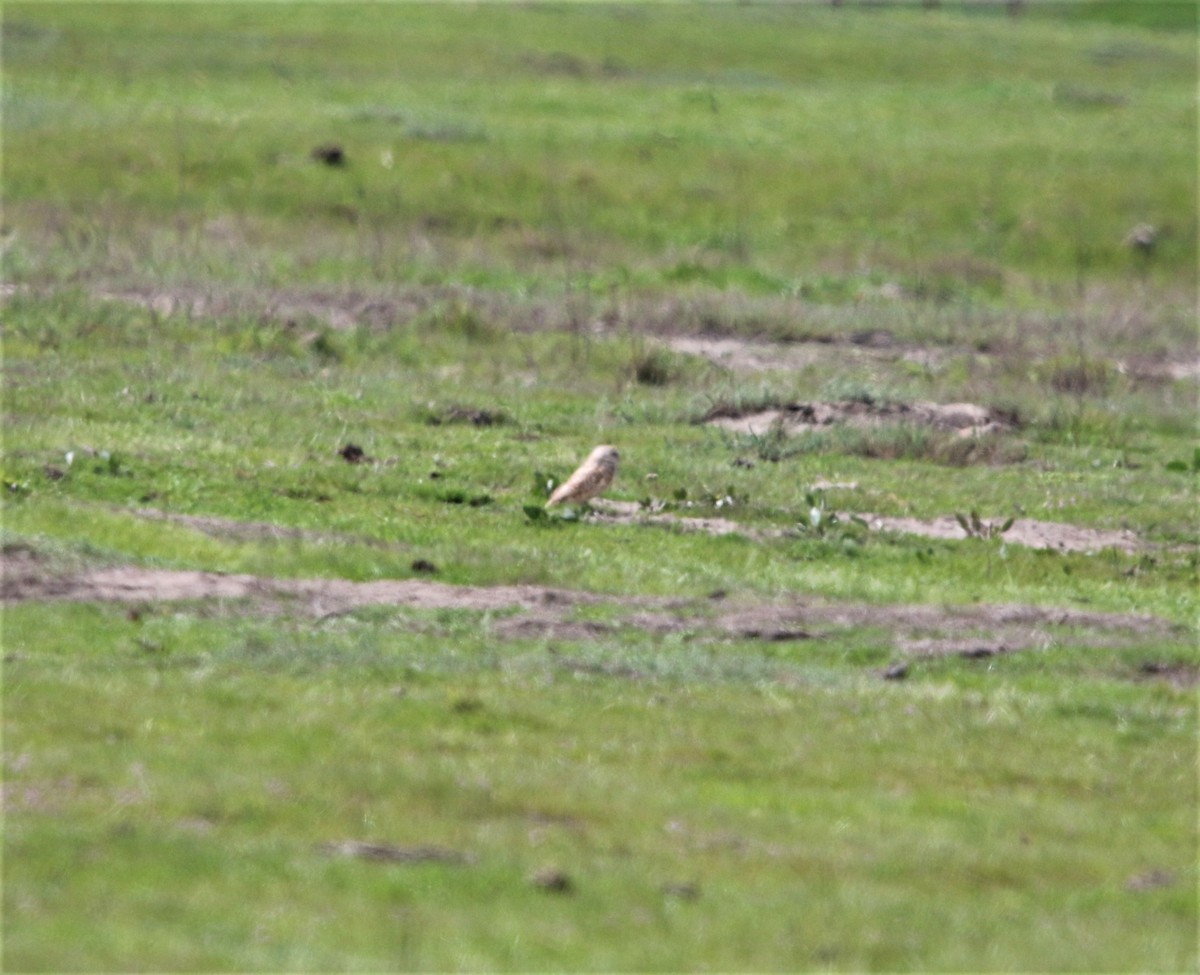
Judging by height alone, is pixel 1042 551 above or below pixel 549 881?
below

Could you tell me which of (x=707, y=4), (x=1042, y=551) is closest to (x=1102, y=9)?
(x=707, y=4)

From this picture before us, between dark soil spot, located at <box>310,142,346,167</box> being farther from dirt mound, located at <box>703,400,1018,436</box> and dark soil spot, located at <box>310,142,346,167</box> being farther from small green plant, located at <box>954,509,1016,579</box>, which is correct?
small green plant, located at <box>954,509,1016,579</box>

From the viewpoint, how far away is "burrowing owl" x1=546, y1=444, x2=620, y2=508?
1653 centimetres

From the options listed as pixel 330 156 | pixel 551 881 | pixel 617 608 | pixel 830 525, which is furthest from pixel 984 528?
pixel 330 156

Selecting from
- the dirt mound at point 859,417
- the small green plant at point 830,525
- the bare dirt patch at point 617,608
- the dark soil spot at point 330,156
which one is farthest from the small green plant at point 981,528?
the dark soil spot at point 330,156

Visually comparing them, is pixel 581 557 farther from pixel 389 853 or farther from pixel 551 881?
pixel 551 881

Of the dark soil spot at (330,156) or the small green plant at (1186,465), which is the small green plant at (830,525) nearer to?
the small green plant at (1186,465)

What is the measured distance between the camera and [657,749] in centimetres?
1003

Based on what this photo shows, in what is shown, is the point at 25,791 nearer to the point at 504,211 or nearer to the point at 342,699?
the point at 342,699

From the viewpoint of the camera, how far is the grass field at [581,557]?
784 centimetres

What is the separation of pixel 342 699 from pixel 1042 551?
24.7 ft

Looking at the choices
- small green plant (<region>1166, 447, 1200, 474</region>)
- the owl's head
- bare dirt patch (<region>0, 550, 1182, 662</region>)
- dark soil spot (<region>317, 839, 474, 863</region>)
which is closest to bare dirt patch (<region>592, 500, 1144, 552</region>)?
the owl's head

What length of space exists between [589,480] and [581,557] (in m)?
2.30

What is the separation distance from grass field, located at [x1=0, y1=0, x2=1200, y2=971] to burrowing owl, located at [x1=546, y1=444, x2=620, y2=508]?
350 millimetres
